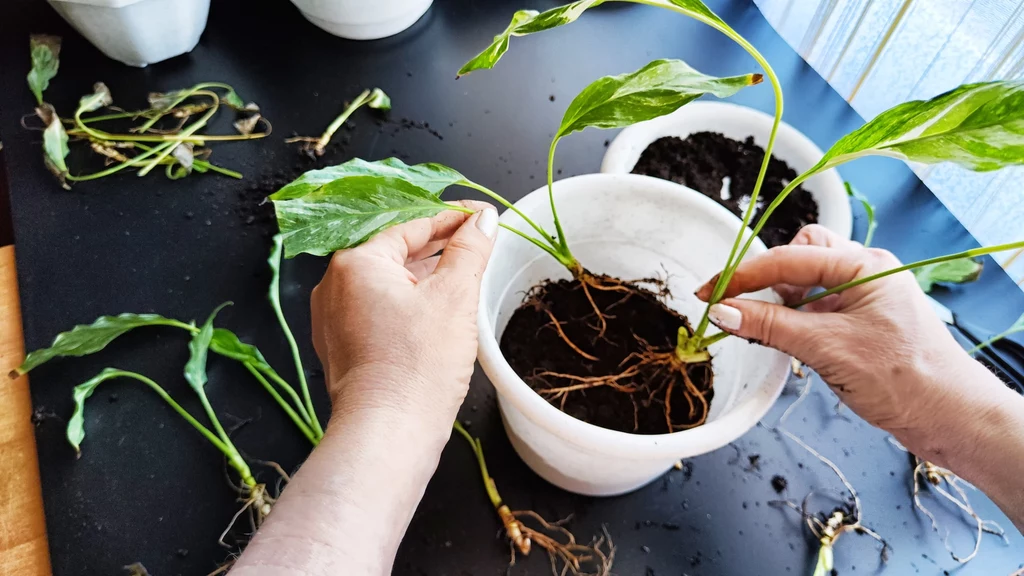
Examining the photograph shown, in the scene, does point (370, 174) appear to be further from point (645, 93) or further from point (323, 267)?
point (323, 267)

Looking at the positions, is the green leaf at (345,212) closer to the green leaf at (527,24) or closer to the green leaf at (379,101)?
the green leaf at (527,24)

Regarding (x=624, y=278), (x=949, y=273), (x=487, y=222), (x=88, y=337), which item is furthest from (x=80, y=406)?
(x=949, y=273)

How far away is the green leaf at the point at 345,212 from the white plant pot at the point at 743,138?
0.36m

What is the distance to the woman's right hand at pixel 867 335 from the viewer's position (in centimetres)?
46

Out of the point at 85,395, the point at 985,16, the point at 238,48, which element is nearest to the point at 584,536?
the point at 85,395

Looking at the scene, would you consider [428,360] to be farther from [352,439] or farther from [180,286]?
[180,286]

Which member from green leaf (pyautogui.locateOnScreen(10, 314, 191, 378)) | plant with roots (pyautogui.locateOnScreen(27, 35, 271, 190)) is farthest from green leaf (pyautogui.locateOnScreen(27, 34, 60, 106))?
green leaf (pyautogui.locateOnScreen(10, 314, 191, 378))

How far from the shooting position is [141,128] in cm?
88

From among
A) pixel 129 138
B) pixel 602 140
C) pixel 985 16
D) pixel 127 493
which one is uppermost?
pixel 985 16

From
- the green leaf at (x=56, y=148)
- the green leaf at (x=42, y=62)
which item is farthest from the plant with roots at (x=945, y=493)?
the green leaf at (x=42, y=62)

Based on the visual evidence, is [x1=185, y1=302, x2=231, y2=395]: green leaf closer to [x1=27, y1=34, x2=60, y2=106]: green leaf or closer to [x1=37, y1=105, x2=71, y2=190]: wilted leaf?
[x1=37, y1=105, x2=71, y2=190]: wilted leaf

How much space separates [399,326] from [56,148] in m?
0.64

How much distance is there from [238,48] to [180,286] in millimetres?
443

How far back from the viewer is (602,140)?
3.00 feet
